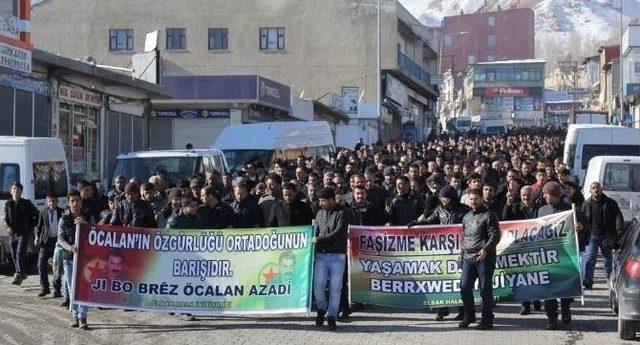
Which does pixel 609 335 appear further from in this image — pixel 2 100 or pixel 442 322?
pixel 2 100

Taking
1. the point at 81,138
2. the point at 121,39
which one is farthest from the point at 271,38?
the point at 81,138

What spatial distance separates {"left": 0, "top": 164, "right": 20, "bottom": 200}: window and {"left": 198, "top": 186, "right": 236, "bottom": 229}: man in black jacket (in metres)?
5.33

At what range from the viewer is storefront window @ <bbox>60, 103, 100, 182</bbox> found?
29219mm

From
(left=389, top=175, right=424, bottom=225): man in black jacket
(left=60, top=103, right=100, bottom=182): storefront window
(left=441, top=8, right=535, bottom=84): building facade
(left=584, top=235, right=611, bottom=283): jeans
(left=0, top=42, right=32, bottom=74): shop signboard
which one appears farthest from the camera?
(left=441, top=8, right=535, bottom=84): building facade

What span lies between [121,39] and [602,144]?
42062mm

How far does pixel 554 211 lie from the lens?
12.3 metres

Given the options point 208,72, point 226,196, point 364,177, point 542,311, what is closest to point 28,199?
point 226,196

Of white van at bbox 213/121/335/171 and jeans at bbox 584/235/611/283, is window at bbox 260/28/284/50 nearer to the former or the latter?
white van at bbox 213/121/335/171

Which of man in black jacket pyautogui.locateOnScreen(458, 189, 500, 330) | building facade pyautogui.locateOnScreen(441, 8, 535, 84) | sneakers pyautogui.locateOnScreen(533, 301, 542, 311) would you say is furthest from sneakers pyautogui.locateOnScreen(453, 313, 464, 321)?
building facade pyautogui.locateOnScreen(441, 8, 535, 84)

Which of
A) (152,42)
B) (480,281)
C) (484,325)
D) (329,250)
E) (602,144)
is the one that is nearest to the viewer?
(480,281)

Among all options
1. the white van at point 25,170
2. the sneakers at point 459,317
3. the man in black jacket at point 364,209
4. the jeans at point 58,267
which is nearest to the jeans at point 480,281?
the sneakers at point 459,317

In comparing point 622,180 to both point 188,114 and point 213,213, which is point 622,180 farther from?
point 188,114

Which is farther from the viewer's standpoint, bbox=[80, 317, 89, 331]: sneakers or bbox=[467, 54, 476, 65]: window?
bbox=[467, 54, 476, 65]: window

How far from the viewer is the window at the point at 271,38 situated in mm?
64438
